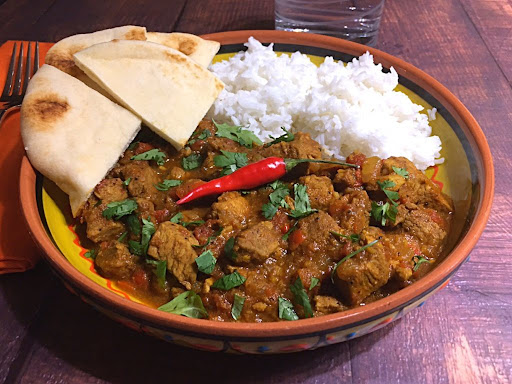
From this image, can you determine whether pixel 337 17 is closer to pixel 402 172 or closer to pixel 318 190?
pixel 402 172

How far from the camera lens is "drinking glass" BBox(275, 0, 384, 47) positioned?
439 cm

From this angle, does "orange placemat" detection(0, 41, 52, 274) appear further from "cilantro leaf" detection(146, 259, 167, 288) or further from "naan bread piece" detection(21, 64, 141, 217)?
"cilantro leaf" detection(146, 259, 167, 288)

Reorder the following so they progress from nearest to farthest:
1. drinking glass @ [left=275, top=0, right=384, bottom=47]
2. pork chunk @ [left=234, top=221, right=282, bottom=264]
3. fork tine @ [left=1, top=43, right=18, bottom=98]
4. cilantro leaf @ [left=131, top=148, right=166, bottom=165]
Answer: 1. pork chunk @ [left=234, top=221, right=282, bottom=264]
2. cilantro leaf @ [left=131, top=148, right=166, bottom=165]
3. fork tine @ [left=1, top=43, right=18, bottom=98]
4. drinking glass @ [left=275, top=0, right=384, bottom=47]

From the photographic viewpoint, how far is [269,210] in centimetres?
236

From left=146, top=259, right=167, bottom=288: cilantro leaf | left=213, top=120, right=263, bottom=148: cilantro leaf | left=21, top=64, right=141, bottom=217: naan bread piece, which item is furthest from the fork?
left=146, top=259, right=167, bottom=288: cilantro leaf

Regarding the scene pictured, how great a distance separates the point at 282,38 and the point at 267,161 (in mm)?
1469

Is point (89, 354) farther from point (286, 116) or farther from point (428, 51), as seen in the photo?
point (428, 51)

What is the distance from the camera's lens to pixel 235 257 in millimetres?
2143

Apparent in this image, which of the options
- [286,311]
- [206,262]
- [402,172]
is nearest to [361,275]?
[286,311]

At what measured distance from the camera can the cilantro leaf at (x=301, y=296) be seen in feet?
6.54

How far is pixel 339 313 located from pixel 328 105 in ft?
5.44

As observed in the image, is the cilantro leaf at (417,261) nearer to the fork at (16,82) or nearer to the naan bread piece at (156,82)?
the naan bread piece at (156,82)

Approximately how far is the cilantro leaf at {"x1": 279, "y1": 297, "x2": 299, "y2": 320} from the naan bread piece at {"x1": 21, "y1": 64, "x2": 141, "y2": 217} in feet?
3.64

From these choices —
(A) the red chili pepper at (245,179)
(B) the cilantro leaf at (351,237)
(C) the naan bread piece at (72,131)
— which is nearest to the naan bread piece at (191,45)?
(C) the naan bread piece at (72,131)
